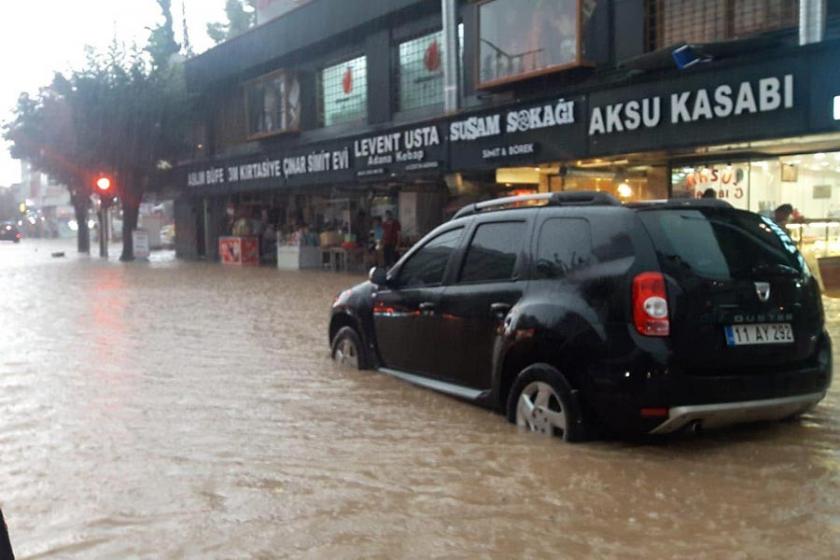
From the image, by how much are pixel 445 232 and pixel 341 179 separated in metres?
15.6

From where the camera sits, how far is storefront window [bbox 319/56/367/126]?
75.1ft

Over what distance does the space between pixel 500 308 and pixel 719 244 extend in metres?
1.47

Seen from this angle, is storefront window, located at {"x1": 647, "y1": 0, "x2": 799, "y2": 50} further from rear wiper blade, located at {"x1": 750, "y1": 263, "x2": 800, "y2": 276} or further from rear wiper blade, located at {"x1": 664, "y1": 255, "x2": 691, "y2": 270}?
rear wiper blade, located at {"x1": 664, "y1": 255, "x2": 691, "y2": 270}

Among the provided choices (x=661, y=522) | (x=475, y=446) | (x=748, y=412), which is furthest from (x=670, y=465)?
(x=475, y=446)

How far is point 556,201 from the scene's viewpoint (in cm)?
571

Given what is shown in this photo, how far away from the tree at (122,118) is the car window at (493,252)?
26.3 metres

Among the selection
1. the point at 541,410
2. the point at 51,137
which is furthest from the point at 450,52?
the point at 51,137

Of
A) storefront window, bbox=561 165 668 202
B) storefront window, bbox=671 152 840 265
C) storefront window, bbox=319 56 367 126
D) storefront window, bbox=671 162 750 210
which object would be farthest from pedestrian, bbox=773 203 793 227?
storefront window, bbox=319 56 367 126

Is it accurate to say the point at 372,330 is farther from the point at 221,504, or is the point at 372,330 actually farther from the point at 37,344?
the point at 37,344

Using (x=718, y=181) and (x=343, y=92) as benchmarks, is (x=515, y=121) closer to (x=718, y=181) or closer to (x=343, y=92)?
(x=718, y=181)

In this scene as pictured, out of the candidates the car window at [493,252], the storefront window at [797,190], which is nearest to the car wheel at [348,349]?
the car window at [493,252]

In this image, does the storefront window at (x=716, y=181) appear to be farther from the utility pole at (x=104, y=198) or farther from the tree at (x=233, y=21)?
the tree at (x=233, y=21)

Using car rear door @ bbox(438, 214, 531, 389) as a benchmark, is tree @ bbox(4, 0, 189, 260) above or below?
above

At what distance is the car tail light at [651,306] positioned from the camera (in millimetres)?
4762
